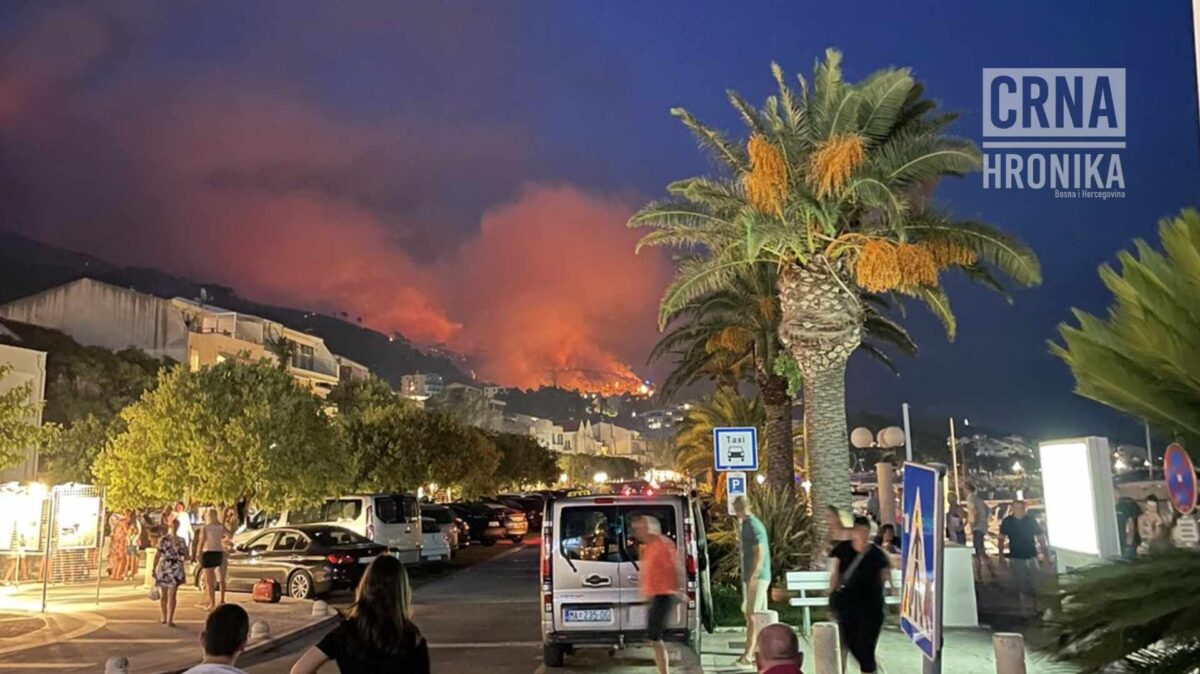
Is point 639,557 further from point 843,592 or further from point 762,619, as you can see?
point 843,592

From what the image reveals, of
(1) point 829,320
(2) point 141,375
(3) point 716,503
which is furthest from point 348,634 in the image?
(2) point 141,375

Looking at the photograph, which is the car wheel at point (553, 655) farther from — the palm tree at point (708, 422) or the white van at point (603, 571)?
the palm tree at point (708, 422)

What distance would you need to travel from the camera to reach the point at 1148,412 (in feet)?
12.8

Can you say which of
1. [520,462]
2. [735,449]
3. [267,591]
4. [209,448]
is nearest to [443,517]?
[209,448]

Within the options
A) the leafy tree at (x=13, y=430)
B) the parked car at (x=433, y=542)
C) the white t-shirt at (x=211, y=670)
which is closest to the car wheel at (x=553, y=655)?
the white t-shirt at (x=211, y=670)

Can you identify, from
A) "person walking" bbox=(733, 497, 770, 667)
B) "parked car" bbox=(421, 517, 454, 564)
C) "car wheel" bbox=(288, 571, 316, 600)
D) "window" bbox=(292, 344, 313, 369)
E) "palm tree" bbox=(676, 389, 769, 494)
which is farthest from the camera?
"window" bbox=(292, 344, 313, 369)

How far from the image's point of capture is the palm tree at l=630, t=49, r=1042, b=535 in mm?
16344

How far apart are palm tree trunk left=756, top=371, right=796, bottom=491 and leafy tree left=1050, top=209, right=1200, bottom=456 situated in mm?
19557

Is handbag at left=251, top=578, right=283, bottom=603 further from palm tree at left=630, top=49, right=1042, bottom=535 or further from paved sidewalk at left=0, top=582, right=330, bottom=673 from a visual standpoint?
palm tree at left=630, top=49, right=1042, bottom=535

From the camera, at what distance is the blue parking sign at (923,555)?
5742 mm

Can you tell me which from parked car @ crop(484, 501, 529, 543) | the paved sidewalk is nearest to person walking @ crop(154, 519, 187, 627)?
the paved sidewalk

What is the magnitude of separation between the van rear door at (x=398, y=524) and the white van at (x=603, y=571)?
12680 mm

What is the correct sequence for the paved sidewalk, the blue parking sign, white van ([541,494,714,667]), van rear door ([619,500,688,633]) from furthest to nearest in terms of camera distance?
the paved sidewalk < white van ([541,494,714,667]) < van rear door ([619,500,688,633]) < the blue parking sign

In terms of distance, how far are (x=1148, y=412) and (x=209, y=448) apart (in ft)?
76.4
